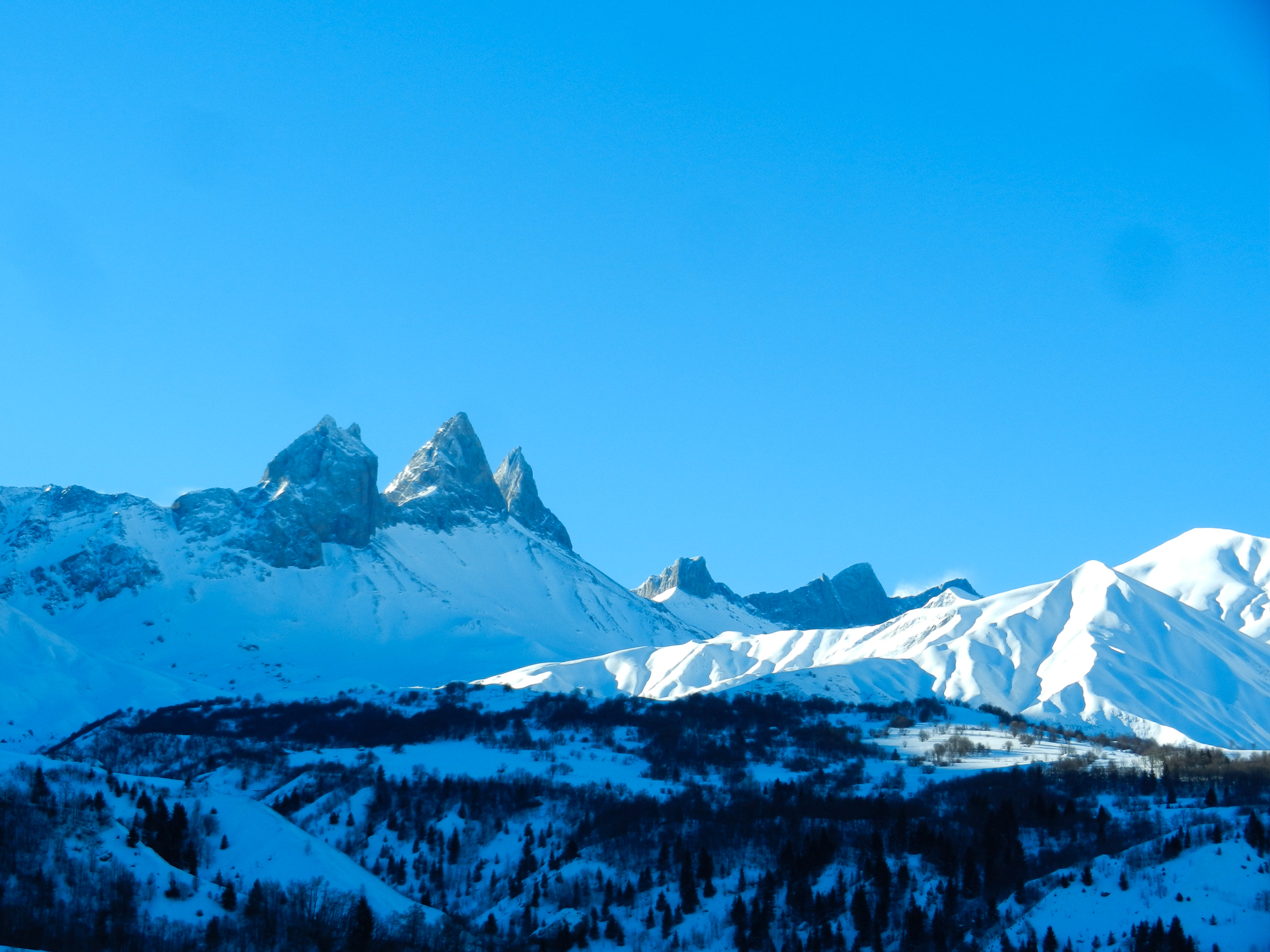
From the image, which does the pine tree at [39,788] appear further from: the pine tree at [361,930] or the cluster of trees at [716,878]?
the pine tree at [361,930]

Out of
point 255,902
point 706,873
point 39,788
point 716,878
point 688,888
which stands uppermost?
point 39,788

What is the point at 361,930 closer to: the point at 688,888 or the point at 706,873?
the point at 688,888

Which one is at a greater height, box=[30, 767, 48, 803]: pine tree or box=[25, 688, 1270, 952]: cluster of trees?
box=[30, 767, 48, 803]: pine tree

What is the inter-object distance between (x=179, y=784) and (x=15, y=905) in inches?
2075

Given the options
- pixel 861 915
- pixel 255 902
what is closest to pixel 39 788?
pixel 255 902

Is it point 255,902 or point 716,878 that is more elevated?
point 255,902

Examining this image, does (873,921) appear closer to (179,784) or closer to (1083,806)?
(1083,806)

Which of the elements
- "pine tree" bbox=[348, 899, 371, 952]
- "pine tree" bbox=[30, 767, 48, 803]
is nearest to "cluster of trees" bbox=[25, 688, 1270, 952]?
"pine tree" bbox=[348, 899, 371, 952]

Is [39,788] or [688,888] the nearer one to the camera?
[39,788]

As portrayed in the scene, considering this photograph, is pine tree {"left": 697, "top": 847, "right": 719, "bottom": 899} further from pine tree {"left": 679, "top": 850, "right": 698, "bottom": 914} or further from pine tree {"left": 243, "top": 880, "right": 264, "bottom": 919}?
pine tree {"left": 243, "top": 880, "right": 264, "bottom": 919}

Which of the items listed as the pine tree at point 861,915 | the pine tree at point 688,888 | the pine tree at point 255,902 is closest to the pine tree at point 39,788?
the pine tree at point 255,902

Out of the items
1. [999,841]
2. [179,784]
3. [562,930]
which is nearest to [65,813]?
[179,784]

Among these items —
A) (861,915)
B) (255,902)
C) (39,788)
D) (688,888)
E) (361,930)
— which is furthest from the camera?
(688,888)

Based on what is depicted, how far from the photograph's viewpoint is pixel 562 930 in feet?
526
